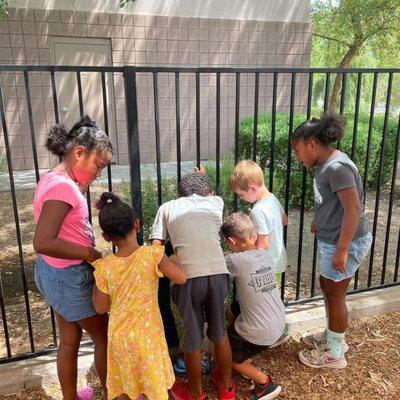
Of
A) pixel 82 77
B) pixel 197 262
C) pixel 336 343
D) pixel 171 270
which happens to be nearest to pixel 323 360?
pixel 336 343

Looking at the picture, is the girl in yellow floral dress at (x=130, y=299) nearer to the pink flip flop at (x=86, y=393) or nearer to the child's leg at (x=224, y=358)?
the child's leg at (x=224, y=358)

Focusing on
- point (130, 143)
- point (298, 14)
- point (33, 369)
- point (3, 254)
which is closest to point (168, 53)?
point (298, 14)

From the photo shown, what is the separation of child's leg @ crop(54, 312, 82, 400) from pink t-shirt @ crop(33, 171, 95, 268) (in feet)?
1.13

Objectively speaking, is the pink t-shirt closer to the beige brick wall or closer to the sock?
the sock

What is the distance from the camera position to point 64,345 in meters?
2.12

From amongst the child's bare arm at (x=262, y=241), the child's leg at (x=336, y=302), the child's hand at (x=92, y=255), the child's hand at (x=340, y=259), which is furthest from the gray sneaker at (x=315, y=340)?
the child's hand at (x=92, y=255)

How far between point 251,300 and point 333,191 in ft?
2.46

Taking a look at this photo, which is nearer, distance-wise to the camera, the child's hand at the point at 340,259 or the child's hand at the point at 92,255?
the child's hand at the point at 92,255

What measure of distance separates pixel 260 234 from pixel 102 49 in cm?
705

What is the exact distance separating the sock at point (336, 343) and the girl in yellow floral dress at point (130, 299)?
120 cm

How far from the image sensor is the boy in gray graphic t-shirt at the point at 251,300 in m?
2.30

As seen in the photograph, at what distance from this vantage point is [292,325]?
118 inches

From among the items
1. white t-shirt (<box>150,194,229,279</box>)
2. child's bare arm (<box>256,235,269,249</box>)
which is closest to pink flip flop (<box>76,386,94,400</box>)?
white t-shirt (<box>150,194,229,279</box>)

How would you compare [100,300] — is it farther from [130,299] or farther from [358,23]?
[358,23]
